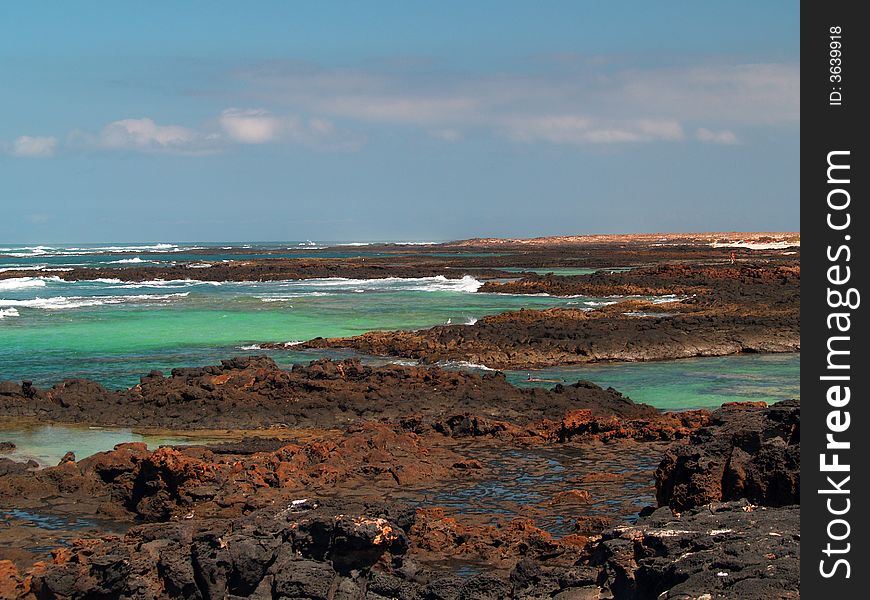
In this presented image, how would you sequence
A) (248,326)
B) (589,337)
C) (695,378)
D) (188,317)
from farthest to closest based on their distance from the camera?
1. (188,317)
2. (248,326)
3. (589,337)
4. (695,378)

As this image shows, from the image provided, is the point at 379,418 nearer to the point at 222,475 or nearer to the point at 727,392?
the point at 222,475

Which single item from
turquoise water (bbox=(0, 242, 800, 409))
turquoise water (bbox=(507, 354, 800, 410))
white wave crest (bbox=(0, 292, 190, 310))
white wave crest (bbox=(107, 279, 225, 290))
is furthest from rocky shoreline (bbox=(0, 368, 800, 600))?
white wave crest (bbox=(107, 279, 225, 290))

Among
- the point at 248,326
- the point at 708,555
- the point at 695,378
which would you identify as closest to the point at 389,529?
the point at 708,555

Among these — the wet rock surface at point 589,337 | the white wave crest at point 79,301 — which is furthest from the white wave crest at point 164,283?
the wet rock surface at point 589,337

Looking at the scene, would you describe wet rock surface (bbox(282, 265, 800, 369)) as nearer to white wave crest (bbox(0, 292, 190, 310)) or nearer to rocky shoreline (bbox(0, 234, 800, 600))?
rocky shoreline (bbox(0, 234, 800, 600))

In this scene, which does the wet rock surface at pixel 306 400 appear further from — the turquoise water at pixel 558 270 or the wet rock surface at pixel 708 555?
the turquoise water at pixel 558 270

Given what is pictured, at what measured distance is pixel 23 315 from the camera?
3725 cm

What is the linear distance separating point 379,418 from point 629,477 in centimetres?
576

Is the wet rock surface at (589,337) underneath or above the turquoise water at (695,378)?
above

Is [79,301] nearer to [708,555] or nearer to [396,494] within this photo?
[396,494]

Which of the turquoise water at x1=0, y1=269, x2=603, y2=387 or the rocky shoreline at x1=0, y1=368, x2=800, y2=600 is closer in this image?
the rocky shoreline at x1=0, y1=368, x2=800, y2=600
